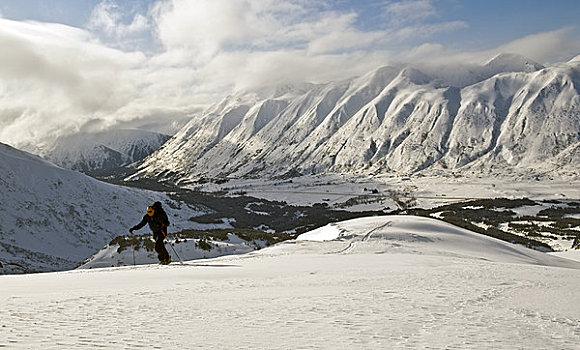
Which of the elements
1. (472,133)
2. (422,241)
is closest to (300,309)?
(422,241)

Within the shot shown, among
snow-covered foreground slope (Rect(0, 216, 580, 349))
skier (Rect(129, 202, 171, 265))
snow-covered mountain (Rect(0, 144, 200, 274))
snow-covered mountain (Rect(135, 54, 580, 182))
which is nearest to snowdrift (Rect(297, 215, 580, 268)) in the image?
snow-covered foreground slope (Rect(0, 216, 580, 349))

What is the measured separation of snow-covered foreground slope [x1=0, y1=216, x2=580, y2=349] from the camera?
522cm

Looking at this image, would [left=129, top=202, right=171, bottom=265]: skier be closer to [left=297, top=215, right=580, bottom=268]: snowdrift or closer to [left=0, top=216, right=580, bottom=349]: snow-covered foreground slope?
[left=0, top=216, right=580, bottom=349]: snow-covered foreground slope

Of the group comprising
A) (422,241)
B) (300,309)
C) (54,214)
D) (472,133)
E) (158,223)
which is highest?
(472,133)

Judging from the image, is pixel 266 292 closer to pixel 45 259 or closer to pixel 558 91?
pixel 45 259

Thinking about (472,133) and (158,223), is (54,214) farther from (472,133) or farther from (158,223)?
(472,133)

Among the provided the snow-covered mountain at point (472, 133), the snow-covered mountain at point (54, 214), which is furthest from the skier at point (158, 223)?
the snow-covered mountain at point (472, 133)

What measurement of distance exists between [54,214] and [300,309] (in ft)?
139

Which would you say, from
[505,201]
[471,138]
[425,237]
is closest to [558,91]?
[471,138]

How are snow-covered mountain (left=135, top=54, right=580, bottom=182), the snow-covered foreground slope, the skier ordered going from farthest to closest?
snow-covered mountain (left=135, top=54, right=580, bottom=182) < the skier < the snow-covered foreground slope

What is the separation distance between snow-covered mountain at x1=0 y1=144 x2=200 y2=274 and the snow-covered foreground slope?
975 inches

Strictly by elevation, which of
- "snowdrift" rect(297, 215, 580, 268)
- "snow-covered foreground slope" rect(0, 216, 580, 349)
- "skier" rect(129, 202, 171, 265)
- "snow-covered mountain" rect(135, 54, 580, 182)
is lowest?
"snowdrift" rect(297, 215, 580, 268)

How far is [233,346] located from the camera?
488cm

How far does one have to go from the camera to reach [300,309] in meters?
7.02
